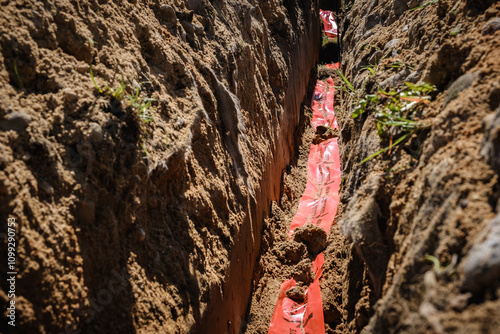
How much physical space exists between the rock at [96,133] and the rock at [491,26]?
2.18 metres

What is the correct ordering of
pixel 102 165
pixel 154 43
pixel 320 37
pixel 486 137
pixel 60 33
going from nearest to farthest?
pixel 486 137 → pixel 102 165 → pixel 60 33 → pixel 154 43 → pixel 320 37

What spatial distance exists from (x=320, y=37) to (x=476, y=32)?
22.6ft

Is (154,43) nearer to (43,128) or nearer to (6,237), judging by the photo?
(43,128)

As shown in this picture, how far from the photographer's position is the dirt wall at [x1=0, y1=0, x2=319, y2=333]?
4.94 ft

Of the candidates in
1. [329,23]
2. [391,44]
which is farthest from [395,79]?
[329,23]

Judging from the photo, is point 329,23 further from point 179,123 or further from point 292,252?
point 179,123

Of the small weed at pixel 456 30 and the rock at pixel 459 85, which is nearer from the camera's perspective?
the rock at pixel 459 85

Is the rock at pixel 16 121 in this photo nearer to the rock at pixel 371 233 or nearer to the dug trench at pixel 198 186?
the dug trench at pixel 198 186

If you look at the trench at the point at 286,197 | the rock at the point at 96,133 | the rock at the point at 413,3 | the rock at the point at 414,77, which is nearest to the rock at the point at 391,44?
the rock at the point at 413,3

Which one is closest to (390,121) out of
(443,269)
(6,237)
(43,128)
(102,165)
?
(443,269)

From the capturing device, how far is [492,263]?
0.96 meters

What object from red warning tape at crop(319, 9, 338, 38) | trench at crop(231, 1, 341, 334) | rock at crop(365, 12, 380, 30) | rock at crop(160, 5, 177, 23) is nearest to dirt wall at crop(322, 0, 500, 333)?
trench at crop(231, 1, 341, 334)

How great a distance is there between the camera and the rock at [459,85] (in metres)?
1.70

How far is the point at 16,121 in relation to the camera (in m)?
1.53
